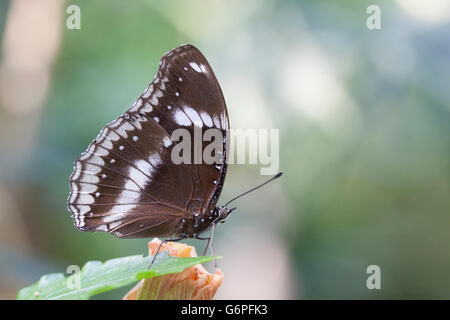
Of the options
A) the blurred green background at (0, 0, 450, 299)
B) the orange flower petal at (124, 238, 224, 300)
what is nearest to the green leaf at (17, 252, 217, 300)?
the orange flower petal at (124, 238, 224, 300)

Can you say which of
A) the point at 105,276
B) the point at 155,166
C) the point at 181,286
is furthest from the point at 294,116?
the point at 105,276

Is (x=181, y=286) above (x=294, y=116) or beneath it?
beneath

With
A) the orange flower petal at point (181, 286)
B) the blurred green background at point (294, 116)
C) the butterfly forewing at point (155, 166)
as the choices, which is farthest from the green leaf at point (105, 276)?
the blurred green background at point (294, 116)

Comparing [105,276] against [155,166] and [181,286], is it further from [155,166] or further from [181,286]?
[155,166]

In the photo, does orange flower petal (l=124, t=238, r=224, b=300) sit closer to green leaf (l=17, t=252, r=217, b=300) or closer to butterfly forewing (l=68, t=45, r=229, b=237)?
green leaf (l=17, t=252, r=217, b=300)
